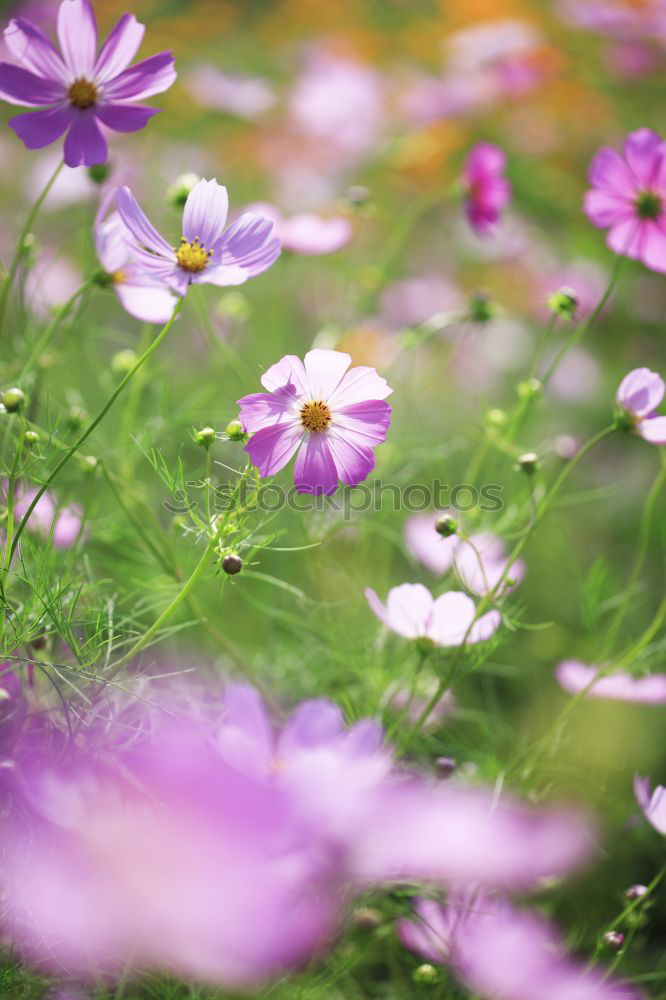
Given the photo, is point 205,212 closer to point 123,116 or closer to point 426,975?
point 123,116

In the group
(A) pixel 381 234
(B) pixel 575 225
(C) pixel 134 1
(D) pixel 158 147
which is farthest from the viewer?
(C) pixel 134 1

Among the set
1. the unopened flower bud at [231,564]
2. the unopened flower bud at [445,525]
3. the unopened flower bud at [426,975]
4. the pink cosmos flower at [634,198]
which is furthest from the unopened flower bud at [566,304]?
the unopened flower bud at [426,975]

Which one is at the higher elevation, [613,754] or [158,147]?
[158,147]

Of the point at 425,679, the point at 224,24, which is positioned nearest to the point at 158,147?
the point at 224,24

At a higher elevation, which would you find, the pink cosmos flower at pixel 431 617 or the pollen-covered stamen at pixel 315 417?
the pollen-covered stamen at pixel 315 417

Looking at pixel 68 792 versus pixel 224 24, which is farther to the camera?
pixel 224 24

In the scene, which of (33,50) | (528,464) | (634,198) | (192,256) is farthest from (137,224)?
(634,198)

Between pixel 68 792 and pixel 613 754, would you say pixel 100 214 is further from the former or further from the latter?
pixel 613 754

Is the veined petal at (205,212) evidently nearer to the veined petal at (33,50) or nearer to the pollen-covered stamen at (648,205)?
the veined petal at (33,50)
